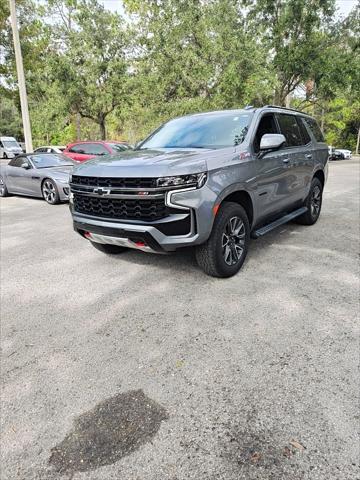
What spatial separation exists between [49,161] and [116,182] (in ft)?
23.9

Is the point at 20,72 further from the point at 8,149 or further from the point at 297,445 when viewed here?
the point at 8,149

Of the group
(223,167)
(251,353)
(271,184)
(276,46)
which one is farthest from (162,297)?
(276,46)

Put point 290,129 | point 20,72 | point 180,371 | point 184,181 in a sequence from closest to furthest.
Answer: point 180,371, point 184,181, point 290,129, point 20,72

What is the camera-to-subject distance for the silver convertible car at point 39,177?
9062mm

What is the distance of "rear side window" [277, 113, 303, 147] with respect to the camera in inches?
197

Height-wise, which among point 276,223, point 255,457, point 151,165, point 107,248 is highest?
point 151,165

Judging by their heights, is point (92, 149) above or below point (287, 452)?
above

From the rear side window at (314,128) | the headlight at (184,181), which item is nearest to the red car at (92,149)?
the rear side window at (314,128)

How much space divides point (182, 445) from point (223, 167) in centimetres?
255

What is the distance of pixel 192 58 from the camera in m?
20.0

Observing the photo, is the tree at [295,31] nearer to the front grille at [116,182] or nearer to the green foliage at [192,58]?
the green foliage at [192,58]

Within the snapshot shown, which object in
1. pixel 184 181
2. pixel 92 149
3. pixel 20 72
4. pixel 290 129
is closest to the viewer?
pixel 184 181

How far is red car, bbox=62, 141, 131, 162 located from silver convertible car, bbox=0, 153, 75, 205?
2.57m

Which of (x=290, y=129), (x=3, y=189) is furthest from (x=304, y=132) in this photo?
(x=3, y=189)
